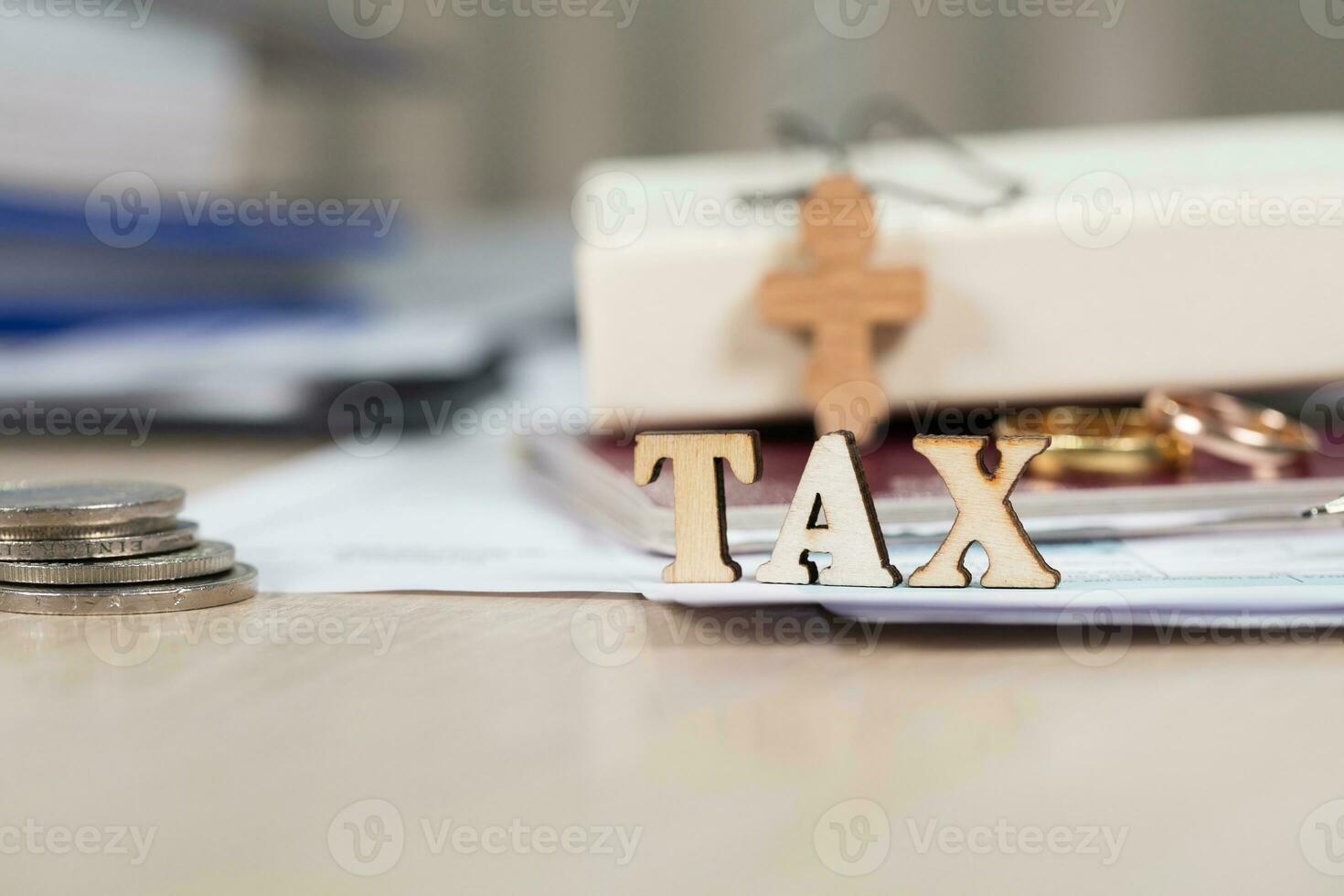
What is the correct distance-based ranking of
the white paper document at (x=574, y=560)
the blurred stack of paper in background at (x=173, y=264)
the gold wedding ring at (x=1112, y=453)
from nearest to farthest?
1. the white paper document at (x=574, y=560)
2. the gold wedding ring at (x=1112, y=453)
3. the blurred stack of paper in background at (x=173, y=264)

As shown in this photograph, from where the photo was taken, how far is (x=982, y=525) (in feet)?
1.52

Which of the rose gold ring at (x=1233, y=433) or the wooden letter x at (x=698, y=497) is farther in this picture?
the rose gold ring at (x=1233, y=433)

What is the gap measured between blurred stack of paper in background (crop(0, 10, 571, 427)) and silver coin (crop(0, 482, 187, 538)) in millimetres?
540

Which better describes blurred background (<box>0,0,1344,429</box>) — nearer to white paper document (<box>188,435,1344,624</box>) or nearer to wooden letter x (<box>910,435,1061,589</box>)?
white paper document (<box>188,435,1344,624</box>)

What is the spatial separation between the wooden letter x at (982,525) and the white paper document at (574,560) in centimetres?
1

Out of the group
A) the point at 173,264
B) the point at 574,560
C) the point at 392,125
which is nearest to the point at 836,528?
the point at 574,560

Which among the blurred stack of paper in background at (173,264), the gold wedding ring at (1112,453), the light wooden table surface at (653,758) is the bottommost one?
the light wooden table surface at (653,758)

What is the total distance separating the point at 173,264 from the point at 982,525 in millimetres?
1288

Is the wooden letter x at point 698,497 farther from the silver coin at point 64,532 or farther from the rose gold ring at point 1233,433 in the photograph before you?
the rose gold ring at point 1233,433

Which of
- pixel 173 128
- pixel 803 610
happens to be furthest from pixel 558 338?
pixel 803 610

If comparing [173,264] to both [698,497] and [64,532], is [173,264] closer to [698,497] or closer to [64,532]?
[64,532]

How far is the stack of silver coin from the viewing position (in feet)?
1.65

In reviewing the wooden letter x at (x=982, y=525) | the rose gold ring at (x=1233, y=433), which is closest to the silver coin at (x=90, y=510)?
the wooden letter x at (x=982, y=525)

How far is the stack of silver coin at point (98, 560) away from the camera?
501 mm
